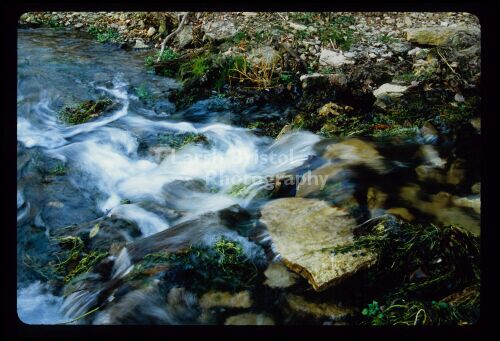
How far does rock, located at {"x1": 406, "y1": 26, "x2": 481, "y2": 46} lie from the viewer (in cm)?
432

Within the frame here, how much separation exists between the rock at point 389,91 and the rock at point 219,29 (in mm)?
1709

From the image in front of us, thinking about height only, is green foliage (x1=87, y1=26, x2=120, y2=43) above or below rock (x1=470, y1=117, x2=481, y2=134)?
above

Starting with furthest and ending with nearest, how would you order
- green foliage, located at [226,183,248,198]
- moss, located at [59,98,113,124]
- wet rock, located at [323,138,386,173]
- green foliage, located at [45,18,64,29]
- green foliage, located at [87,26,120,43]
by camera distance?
green foliage, located at [87,26,120,43] → green foliage, located at [45,18,64,29] → moss, located at [59,98,113,124] → wet rock, located at [323,138,386,173] → green foliage, located at [226,183,248,198]

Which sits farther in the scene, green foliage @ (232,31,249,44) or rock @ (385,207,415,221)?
green foliage @ (232,31,249,44)

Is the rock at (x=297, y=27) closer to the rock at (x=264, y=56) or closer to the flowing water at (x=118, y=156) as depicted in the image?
the rock at (x=264, y=56)

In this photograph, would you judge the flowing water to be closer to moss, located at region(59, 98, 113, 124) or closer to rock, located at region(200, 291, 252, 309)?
moss, located at region(59, 98, 113, 124)

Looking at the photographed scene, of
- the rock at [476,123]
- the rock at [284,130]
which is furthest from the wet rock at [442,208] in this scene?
the rock at [284,130]

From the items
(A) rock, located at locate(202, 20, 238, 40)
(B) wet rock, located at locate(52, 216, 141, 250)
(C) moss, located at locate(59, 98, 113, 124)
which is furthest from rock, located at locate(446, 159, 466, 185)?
(C) moss, located at locate(59, 98, 113, 124)

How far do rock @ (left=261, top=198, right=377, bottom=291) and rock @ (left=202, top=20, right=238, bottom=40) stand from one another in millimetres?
2517

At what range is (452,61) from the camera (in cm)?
463

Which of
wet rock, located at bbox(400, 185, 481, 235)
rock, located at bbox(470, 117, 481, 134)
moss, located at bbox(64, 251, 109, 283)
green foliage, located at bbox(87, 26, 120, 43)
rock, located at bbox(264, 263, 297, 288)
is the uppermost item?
green foliage, located at bbox(87, 26, 120, 43)

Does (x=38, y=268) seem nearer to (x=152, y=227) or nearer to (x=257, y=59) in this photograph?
(x=152, y=227)

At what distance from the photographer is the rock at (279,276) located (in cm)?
297
